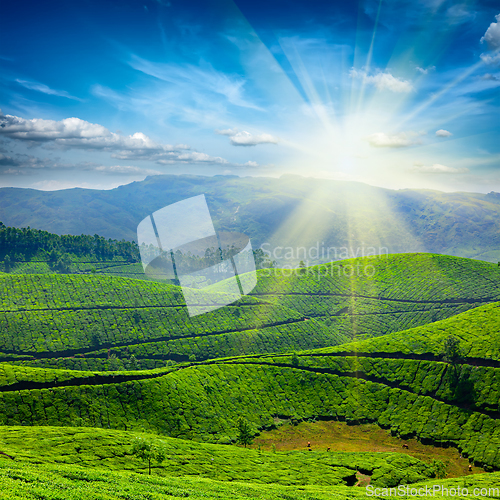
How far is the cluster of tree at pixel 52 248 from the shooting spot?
172 meters

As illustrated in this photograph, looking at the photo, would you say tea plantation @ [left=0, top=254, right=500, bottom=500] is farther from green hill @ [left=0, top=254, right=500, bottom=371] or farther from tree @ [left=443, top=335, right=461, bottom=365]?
green hill @ [left=0, top=254, right=500, bottom=371]

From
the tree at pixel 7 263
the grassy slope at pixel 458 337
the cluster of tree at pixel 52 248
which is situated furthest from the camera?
the cluster of tree at pixel 52 248

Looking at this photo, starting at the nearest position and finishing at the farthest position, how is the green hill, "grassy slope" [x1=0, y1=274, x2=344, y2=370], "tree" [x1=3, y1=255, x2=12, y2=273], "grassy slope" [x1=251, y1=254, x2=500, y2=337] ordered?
"grassy slope" [x1=0, y1=274, x2=344, y2=370] → the green hill → "grassy slope" [x1=251, y1=254, x2=500, y2=337] → "tree" [x1=3, y1=255, x2=12, y2=273]

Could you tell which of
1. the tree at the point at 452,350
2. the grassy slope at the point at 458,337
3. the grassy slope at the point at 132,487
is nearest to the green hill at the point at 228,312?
the grassy slope at the point at 458,337

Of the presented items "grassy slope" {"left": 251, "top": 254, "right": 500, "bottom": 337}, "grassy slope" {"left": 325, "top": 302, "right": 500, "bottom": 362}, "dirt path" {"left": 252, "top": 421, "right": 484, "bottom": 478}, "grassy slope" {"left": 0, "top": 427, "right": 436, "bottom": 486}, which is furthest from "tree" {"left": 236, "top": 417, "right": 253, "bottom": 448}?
"grassy slope" {"left": 251, "top": 254, "right": 500, "bottom": 337}

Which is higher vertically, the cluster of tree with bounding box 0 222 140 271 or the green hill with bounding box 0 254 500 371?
the cluster of tree with bounding box 0 222 140 271

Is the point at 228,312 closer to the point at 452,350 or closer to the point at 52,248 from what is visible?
the point at 452,350

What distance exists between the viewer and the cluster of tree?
172 meters

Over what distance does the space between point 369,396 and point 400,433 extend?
937cm

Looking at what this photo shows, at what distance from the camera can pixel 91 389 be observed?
51.4m

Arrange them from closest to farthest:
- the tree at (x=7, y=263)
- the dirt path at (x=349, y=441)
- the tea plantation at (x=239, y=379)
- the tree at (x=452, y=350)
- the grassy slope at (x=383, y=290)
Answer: the tea plantation at (x=239, y=379) < the dirt path at (x=349, y=441) < the tree at (x=452, y=350) < the grassy slope at (x=383, y=290) < the tree at (x=7, y=263)

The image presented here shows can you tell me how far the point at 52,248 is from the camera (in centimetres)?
17975

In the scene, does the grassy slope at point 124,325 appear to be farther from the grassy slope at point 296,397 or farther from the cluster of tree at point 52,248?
the cluster of tree at point 52,248

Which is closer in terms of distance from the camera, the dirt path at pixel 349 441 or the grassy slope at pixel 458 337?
the dirt path at pixel 349 441
